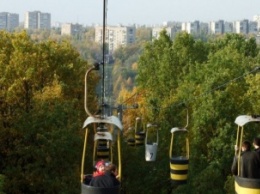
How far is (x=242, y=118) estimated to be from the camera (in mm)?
11078

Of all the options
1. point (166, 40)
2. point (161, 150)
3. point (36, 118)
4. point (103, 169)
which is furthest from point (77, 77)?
point (103, 169)

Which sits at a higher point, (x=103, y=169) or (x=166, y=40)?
(x=166, y=40)

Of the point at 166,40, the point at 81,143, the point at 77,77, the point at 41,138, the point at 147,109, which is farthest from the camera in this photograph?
the point at 166,40

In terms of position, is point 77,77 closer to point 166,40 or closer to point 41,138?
point 41,138

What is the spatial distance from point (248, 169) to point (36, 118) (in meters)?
17.7

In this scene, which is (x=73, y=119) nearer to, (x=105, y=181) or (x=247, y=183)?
(x=105, y=181)

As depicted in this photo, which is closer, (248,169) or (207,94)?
(248,169)

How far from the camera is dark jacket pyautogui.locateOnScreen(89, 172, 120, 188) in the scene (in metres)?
10.8

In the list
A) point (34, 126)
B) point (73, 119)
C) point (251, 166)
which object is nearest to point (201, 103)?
point (73, 119)

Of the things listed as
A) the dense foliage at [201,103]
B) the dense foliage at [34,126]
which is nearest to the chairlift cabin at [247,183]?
the dense foliage at [201,103]

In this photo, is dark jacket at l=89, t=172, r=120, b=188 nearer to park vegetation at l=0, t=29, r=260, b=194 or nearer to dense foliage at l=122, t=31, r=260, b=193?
park vegetation at l=0, t=29, r=260, b=194

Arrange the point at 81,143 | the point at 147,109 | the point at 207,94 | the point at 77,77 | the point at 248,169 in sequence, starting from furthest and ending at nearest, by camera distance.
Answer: the point at 147,109 → the point at 77,77 → the point at 207,94 → the point at 81,143 → the point at 248,169

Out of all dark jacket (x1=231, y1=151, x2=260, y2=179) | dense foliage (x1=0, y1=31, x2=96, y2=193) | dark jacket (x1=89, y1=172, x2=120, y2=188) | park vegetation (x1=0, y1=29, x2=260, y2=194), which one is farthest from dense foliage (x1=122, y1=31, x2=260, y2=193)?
dark jacket (x1=89, y1=172, x2=120, y2=188)

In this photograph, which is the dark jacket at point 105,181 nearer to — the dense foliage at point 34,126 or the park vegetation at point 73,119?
the park vegetation at point 73,119
